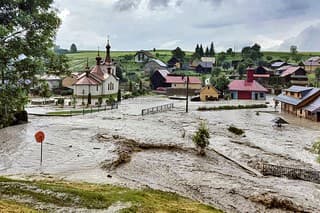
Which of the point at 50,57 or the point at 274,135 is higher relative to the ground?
the point at 50,57

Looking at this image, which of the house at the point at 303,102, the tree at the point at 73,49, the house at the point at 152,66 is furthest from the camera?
the tree at the point at 73,49

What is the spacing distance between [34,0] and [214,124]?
2602 cm

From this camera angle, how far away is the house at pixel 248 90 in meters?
63.4

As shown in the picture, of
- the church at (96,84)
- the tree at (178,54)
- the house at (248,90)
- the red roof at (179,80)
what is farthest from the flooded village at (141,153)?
the tree at (178,54)

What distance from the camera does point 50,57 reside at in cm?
1222

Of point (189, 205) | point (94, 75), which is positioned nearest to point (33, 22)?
point (189, 205)

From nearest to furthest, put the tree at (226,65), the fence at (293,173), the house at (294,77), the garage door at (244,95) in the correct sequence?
the fence at (293,173), the garage door at (244,95), the house at (294,77), the tree at (226,65)

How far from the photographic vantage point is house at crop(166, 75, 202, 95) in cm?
7194

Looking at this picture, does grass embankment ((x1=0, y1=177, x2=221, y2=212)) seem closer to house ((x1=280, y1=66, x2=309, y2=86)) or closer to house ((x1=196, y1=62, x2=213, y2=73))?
house ((x1=280, y1=66, x2=309, y2=86))

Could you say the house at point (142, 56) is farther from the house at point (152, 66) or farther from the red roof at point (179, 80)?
the red roof at point (179, 80)

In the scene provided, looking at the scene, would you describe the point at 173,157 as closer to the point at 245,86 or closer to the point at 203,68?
the point at 245,86

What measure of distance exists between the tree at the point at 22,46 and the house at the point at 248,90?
54.8m

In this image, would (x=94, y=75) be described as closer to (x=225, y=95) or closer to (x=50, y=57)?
(x=225, y=95)

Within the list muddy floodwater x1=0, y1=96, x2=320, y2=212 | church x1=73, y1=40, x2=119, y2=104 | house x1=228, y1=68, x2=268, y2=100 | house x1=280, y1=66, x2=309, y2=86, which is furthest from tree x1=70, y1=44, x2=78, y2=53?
muddy floodwater x1=0, y1=96, x2=320, y2=212
